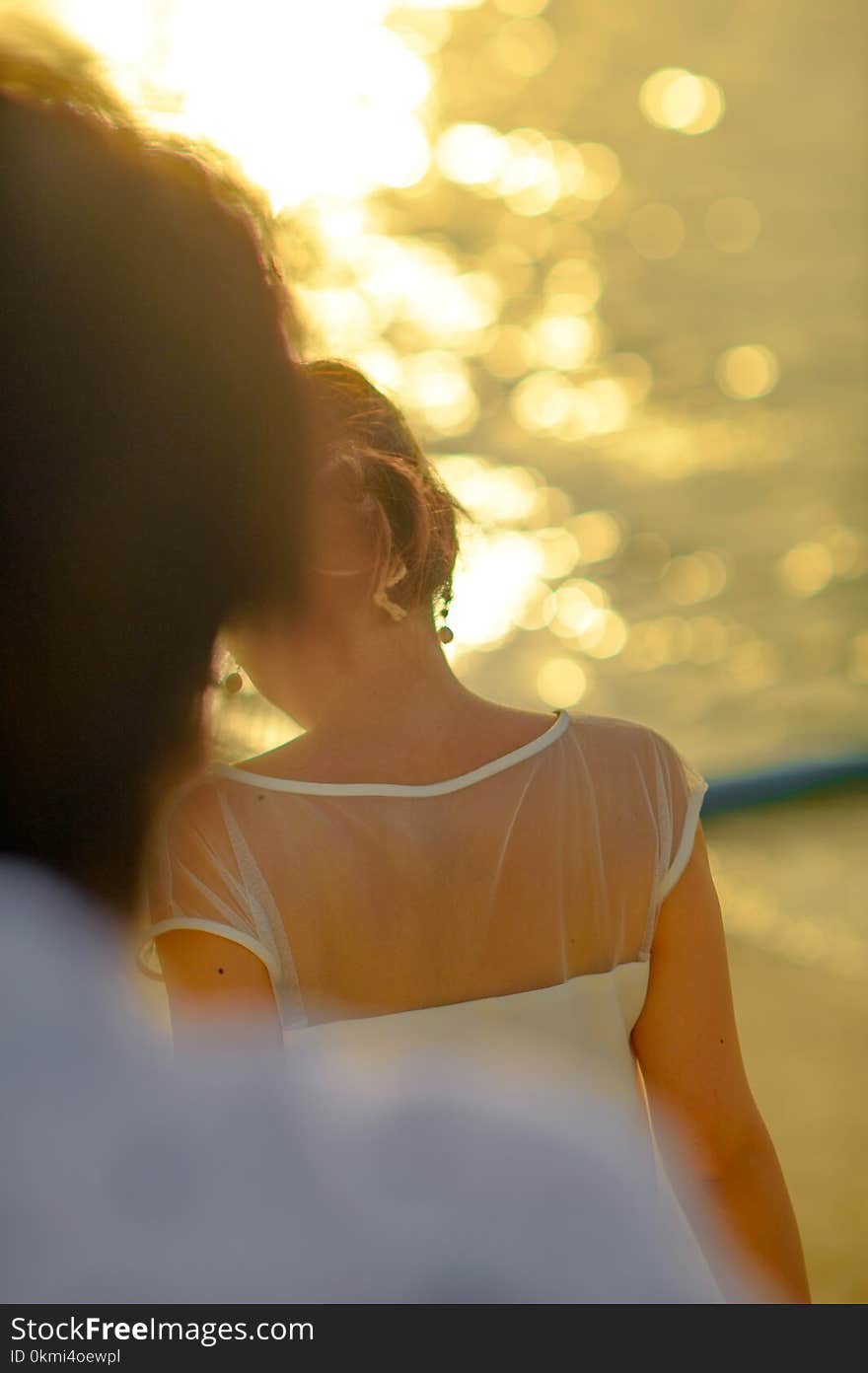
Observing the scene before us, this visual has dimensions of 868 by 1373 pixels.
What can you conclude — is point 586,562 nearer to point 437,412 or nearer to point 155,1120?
point 437,412

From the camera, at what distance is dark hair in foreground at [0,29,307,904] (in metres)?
1.60

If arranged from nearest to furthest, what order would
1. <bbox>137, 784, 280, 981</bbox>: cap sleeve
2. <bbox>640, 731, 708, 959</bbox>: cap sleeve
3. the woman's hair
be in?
<bbox>137, 784, 280, 981</bbox>: cap sleeve < the woman's hair < <bbox>640, 731, 708, 959</bbox>: cap sleeve

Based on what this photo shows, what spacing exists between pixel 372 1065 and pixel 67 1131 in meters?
0.34

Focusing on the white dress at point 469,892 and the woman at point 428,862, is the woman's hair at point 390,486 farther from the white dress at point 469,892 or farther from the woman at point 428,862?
the white dress at point 469,892

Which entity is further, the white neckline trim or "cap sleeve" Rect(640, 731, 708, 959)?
"cap sleeve" Rect(640, 731, 708, 959)

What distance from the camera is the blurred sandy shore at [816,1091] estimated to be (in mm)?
3742

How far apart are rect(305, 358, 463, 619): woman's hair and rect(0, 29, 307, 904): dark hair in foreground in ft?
0.16

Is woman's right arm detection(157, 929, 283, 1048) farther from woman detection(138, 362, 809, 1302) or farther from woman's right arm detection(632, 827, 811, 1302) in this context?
woman's right arm detection(632, 827, 811, 1302)

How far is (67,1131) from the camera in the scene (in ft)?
5.27

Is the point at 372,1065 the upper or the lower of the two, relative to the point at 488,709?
lower

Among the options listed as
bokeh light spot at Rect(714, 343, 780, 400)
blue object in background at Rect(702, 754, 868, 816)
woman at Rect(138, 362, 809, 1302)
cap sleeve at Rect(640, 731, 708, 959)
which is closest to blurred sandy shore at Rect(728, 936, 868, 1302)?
blue object in background at Rect(702, 754, 868, 816)

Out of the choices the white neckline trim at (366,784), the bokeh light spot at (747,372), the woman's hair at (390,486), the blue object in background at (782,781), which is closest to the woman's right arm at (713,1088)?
the white neckline trim at (366,784)
